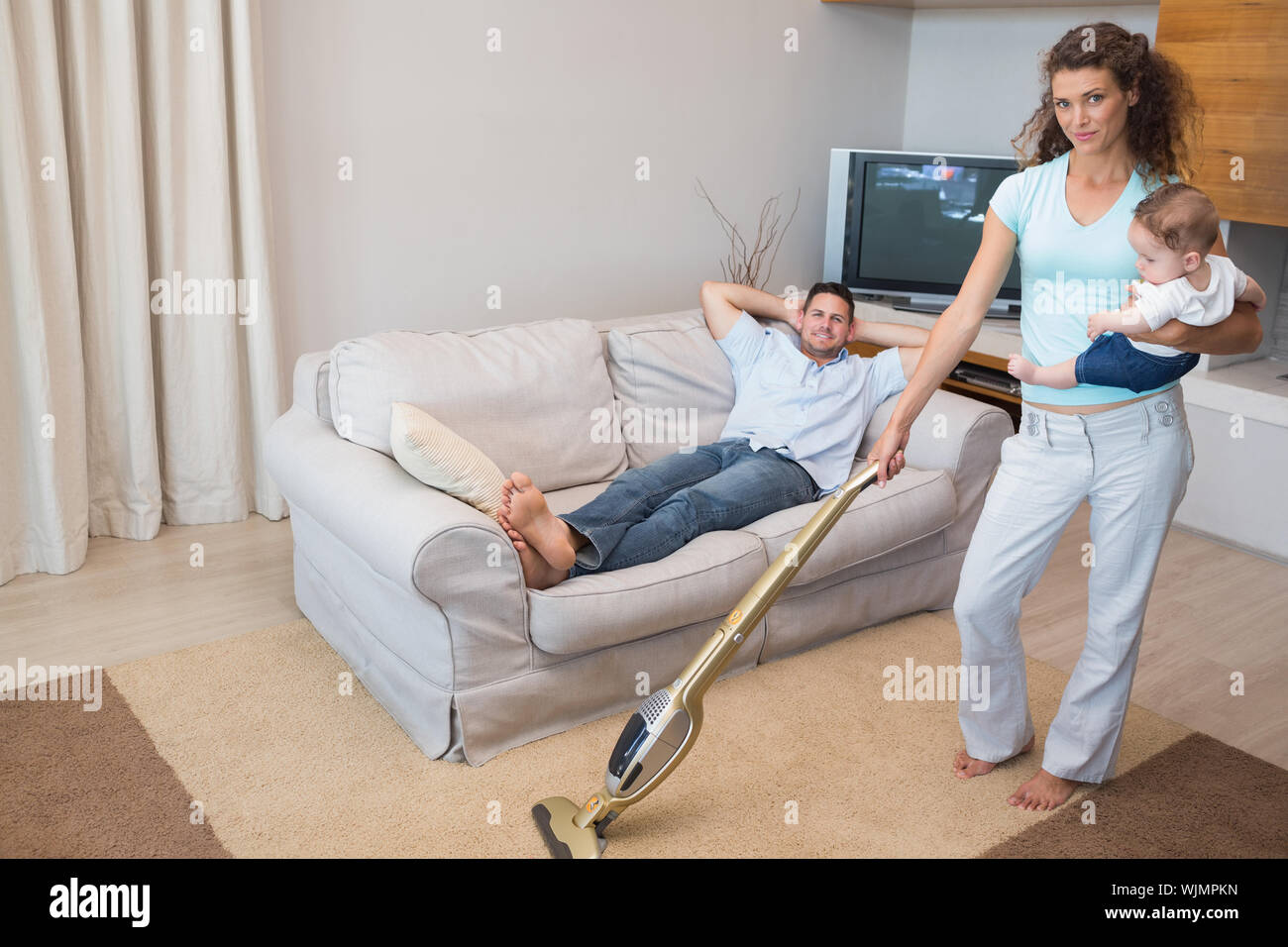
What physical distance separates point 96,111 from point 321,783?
6.45 feet

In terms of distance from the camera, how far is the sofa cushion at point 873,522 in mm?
2543

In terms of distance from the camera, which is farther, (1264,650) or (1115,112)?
(1264,650)

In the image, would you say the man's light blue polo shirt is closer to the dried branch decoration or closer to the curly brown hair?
the curly brown hair

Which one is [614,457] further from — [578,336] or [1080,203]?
[1080,203]

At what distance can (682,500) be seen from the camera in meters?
2.56

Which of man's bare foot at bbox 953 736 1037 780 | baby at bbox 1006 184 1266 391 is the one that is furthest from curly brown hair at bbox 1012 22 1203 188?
man's bare foot at bbox 953 736 1037 780

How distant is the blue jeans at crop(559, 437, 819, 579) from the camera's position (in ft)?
7.82

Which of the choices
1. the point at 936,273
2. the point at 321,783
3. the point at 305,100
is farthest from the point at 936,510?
the point at 305,100

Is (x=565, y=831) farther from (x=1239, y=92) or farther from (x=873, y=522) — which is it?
(x=1239, y=92)

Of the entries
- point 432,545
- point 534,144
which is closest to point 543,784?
point 432,545

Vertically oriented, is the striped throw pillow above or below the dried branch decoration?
below

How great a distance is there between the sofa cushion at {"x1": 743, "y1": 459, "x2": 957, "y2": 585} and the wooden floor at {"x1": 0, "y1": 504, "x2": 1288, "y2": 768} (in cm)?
40

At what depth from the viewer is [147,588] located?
117 inches

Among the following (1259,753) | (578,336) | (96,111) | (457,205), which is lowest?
(1259,753)
